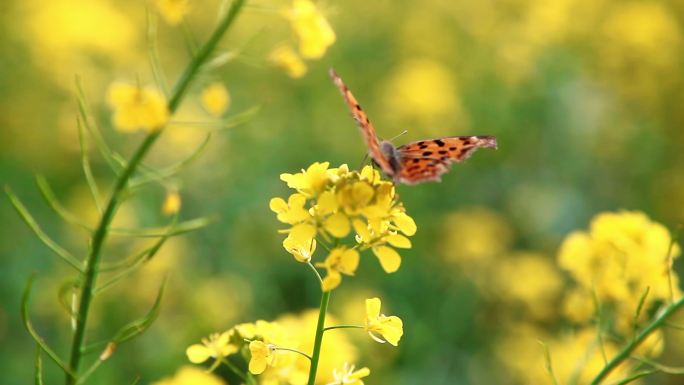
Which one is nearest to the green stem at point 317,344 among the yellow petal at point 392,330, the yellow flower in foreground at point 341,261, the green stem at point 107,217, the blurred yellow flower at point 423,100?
the yellow flower in foreground at point 341,261

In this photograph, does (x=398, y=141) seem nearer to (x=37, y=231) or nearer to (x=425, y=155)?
(x=425, y=155)

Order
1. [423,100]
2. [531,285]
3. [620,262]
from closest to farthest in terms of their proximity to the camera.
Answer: [620,262], [531,285], [423,100]

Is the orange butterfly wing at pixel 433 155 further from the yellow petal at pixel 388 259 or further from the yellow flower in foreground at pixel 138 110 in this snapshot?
the yellow flower in foreground at pixel 138 110

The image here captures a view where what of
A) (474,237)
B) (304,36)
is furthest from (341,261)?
(474,237)

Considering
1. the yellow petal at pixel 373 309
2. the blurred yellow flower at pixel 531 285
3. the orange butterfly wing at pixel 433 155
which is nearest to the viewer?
the yellow petal at pixel 373 309

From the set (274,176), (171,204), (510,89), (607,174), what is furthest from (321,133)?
(171,204)

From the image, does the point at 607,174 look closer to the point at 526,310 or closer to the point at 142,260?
the point at 526,310

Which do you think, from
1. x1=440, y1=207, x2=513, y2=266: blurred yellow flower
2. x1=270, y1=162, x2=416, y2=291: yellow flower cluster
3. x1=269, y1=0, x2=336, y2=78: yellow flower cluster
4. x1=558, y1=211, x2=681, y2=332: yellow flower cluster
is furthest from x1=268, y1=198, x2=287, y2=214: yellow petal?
x1=440, y1=207, x2=513, y2=266: blurred yellow flower

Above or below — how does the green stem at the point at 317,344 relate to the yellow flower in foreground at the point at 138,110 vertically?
below
